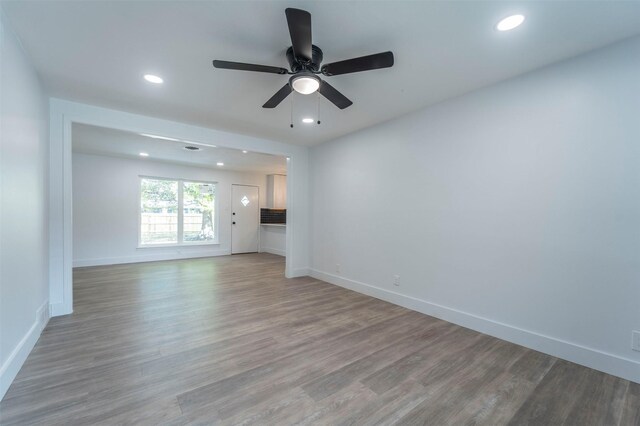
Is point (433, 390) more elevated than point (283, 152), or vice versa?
point (283, 152)

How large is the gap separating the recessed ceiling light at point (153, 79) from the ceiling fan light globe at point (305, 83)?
1489mm

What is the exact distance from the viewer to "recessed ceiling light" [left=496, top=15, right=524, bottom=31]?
1772 mm

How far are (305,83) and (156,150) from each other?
4631mm

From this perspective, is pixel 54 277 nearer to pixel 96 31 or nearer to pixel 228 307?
pixel 228 307

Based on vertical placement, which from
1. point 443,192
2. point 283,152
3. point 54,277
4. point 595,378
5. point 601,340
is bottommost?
point 595,378

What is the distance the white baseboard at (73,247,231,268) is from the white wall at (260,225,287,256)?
115 centimetres

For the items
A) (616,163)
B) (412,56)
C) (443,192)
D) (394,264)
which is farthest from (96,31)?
(616,163)

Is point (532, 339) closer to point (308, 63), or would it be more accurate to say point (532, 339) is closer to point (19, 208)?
point (308, 63)

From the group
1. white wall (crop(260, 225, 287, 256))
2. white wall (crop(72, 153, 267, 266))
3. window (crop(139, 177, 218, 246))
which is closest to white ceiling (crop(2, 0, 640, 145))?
white wall (crop(72, 153, 267, 266))

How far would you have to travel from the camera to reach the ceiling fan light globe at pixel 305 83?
203 cm

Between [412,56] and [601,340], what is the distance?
2753mm

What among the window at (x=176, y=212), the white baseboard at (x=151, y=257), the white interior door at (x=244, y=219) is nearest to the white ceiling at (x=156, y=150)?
the window at (x=176, y=212)

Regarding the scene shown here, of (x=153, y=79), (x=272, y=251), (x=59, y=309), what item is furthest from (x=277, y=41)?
(x=272, y=251)

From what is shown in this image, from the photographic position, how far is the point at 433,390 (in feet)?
6.07
